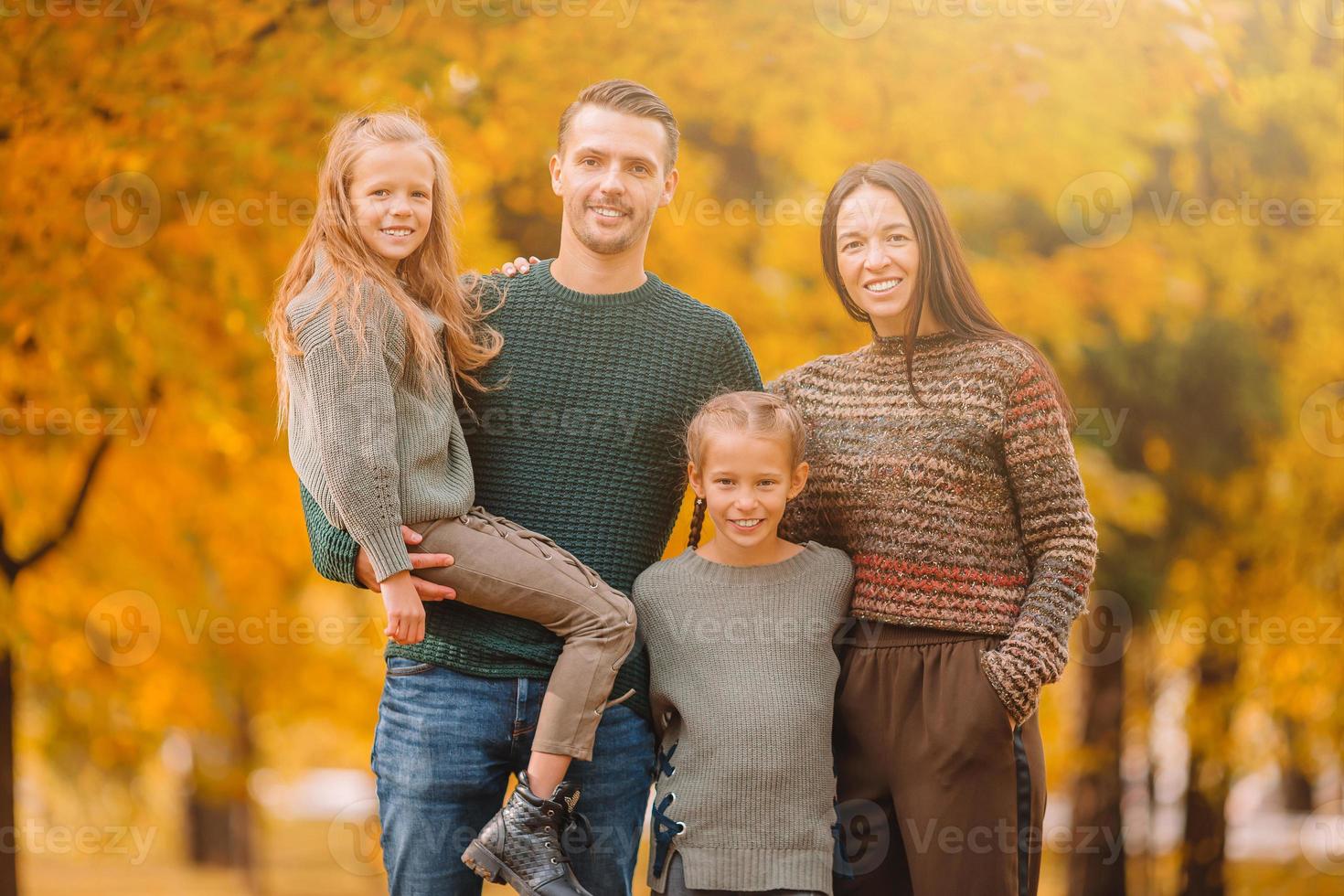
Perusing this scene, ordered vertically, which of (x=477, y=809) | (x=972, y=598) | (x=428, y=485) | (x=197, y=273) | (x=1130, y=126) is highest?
(x=1130, y=126)

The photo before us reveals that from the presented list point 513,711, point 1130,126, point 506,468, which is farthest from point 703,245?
point 513,711

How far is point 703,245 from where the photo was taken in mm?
4707

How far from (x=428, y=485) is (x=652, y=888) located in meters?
0.91

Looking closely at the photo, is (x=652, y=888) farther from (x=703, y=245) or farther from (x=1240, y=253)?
(x=1240, y=253)

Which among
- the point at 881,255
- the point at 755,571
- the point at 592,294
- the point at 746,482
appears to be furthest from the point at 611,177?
the point at 755,571

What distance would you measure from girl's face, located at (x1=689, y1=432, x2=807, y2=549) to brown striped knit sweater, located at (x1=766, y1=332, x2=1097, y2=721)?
0.16m

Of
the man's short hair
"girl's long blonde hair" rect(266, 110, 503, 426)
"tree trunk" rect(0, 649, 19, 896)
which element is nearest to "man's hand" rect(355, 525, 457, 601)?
"girl's long blonde hair" rect(266, 110, 503, 426)

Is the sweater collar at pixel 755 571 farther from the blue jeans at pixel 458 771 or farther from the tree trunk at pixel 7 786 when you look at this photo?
the tree trunk at pixel 7 786

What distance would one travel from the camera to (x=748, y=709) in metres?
2.54

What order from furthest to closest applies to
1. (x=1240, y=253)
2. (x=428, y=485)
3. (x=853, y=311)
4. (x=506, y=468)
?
1. (x=1240, y=253)
2. (x=853, y=311)
3. (x=506, y=468)
4. (x=428, y=485)

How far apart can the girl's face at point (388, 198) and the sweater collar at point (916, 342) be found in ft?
3.25

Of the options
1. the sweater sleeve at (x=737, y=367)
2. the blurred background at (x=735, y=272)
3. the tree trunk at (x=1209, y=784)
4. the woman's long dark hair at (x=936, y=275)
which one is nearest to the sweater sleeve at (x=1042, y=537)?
the woman's long dark hair at (x=936, y=275)

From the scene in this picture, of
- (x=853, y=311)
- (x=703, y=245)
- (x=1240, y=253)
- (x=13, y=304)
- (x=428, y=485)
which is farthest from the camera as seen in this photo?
(x=1240, y=253)

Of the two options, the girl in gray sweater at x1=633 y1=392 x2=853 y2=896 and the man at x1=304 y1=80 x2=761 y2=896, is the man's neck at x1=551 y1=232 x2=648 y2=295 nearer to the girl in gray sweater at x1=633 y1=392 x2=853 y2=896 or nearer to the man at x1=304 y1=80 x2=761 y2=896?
the man at x1=304 y1=80 x2=761 y2=896
